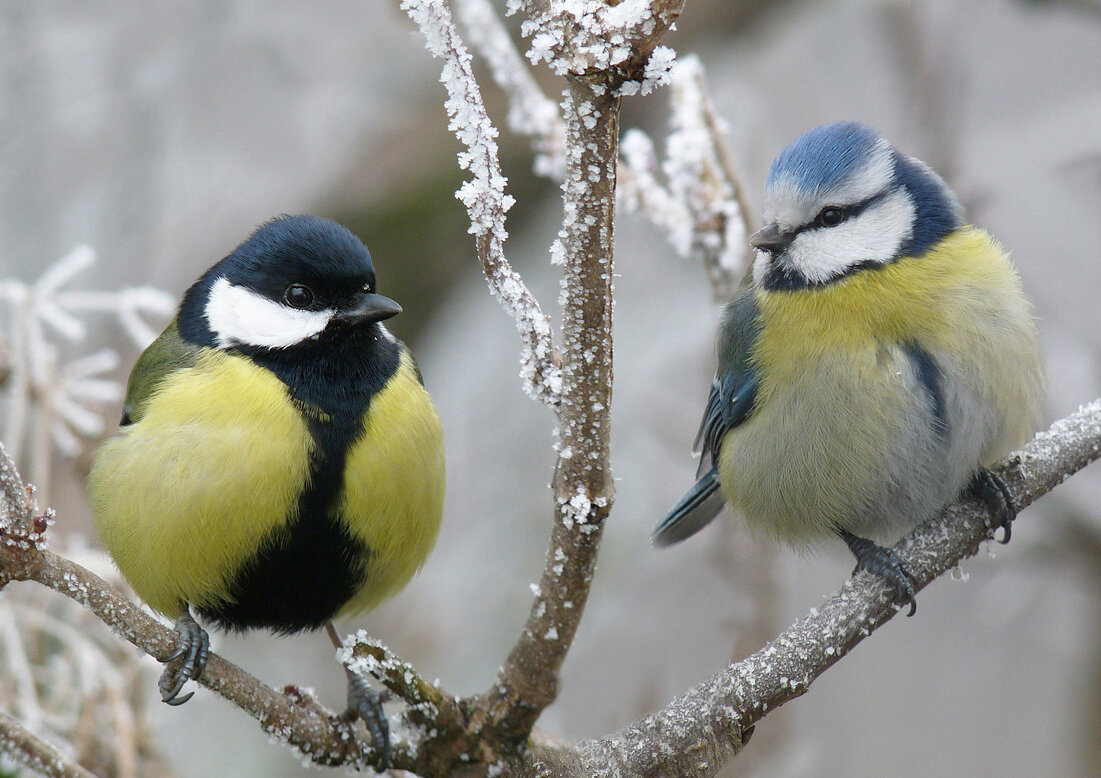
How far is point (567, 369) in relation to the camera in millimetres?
1224

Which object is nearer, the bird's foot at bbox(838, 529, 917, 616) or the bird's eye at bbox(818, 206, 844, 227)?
the bird's foot at bbox(838, 529, 917, 616)

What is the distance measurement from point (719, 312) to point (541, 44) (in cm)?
120

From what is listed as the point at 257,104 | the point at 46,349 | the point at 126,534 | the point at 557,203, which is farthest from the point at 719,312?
the point at 257,104

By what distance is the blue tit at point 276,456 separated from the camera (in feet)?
5.37

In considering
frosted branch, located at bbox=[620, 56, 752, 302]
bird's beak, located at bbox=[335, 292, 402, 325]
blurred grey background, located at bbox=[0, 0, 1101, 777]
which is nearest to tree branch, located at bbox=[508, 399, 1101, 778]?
bird's beak, located at bbox=[335, 292, 402, 325]

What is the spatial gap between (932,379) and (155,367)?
129 cm

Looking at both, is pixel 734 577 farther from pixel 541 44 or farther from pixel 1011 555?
pixel 541 44

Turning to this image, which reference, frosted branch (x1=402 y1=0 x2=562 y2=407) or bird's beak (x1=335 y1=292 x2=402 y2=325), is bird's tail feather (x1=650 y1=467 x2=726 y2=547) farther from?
frosted branch (x1=402 y1=0 x2=562 y2=407)

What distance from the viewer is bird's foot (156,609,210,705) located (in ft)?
4.98

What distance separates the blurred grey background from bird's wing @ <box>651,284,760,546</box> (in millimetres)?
1002

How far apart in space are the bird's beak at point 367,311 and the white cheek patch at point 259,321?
1.3 inches

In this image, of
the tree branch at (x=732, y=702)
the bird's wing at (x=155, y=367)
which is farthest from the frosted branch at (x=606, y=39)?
the bird's wing at (x=155, y=367)

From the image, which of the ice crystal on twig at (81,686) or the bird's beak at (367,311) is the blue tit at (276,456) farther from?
the ice crystal on twig at (81,686)

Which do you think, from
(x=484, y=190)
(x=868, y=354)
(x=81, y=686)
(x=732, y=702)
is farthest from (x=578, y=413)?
(x=81, y=686)
